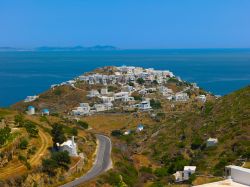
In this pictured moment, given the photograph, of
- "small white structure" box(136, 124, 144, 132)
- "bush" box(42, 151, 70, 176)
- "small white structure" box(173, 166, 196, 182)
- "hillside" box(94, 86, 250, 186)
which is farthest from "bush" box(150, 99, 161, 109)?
"small white structure" box(173, 166, 196, 182)

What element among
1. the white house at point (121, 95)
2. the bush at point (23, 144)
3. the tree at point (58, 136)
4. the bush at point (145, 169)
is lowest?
the white house at point (121, 95)

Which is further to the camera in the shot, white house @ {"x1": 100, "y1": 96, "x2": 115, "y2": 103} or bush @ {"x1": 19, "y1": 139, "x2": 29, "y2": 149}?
white house @ {"x1": 100, "y1": 96, "x2": 115, "y2": 103}

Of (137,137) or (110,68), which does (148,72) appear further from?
(137,137)

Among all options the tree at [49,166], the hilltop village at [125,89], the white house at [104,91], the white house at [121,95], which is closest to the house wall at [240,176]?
the tree at [49,166]

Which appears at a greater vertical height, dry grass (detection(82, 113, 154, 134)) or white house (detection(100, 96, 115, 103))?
white house (detection(100, 96, 115, 103))

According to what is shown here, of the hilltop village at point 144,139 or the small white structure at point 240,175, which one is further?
the hilltop village at point 144,139

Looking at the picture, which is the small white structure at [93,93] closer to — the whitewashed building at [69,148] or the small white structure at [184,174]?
the whitewashed building at [69,148]

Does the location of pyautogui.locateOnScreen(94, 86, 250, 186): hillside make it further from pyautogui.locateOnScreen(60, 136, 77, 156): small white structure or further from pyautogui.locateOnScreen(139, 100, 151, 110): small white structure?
pyautogui.locateOnScreen(139, 100, 151, 110): small white structure
